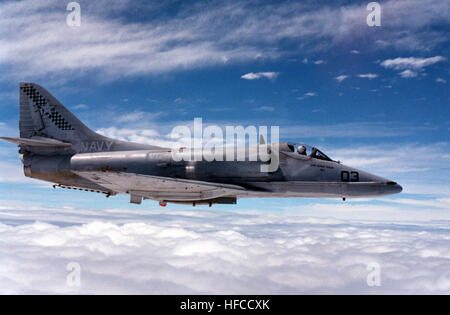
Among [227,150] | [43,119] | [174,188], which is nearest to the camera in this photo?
[174,188]

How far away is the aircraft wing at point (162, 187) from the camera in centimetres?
1465

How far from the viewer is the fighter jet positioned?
15852mm

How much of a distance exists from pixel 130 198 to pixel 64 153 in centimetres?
470

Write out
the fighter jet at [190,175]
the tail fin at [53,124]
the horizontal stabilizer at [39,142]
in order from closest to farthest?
the fighter jet at [190,175], the horizontal stabilizer at [39,142], the tail fin at [53,124]

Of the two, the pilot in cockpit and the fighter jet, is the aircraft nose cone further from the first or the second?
the pilot in cockpit

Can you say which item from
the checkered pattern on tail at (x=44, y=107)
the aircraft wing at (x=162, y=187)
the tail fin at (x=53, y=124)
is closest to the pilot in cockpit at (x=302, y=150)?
the aircraft wing at (x=162, y=187)

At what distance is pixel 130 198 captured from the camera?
17031 mm

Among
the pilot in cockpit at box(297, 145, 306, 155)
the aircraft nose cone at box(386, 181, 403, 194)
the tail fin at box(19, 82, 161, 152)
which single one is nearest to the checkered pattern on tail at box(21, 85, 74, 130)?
the tail fin at box(19, 82, 161, 152)

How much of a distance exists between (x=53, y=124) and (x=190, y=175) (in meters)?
8.68

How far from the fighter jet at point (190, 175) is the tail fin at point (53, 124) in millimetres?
352

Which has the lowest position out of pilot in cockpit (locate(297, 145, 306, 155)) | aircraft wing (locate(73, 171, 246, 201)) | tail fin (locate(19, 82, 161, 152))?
aircraft wing (locate(73, 171, 246, 201))

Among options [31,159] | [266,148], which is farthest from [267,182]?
[31,159]

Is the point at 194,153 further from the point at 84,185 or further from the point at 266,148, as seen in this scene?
the point at 84,185

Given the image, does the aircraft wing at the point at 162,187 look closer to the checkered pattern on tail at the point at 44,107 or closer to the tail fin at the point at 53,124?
the tail fin at the point at 53,124
